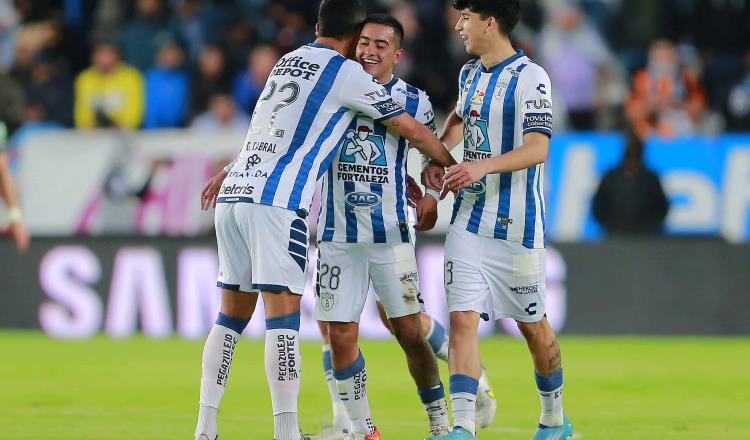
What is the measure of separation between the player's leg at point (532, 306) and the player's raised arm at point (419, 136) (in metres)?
0.56

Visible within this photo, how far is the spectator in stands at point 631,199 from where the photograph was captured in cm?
1565

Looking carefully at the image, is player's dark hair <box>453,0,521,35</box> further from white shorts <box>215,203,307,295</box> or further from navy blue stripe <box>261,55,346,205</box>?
white shorts <box>215,203,307,295</box>

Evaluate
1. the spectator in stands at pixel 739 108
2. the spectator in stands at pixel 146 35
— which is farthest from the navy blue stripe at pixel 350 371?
the spectator in stands at pixel 146 35

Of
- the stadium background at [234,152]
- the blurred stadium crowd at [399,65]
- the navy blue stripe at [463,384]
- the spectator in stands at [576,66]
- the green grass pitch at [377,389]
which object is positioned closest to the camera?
the navy blue stripe at [463,384]

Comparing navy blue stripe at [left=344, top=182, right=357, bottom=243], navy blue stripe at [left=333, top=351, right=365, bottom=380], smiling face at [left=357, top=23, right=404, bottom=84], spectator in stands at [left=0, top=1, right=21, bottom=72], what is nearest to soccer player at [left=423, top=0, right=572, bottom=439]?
navy blue stripe at [left=344, top=182, right=357, bottom=243]

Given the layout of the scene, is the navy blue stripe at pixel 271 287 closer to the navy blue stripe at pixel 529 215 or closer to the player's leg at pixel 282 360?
the player's leg at pixel 282 360

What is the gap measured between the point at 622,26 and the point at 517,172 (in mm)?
10695

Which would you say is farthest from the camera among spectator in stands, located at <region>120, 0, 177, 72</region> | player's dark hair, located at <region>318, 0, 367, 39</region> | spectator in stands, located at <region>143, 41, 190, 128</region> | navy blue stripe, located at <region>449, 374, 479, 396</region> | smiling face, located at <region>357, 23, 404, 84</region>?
spectator in stands, located at <region>120, 0, 177, 72</region>

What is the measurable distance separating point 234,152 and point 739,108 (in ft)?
18.5

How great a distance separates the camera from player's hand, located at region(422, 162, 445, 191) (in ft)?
26.4

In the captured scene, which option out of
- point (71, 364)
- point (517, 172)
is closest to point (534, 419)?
point (517, 172)

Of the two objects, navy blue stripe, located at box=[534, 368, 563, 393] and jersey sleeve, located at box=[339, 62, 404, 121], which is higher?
jersey sleeve, located at box=[339, 62, 404, 121]

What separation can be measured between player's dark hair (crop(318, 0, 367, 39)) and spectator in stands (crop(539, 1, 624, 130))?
9.49 metres

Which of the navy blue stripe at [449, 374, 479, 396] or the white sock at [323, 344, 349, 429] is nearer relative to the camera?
the navy blue stripe at [449, 374, 479, 396]
